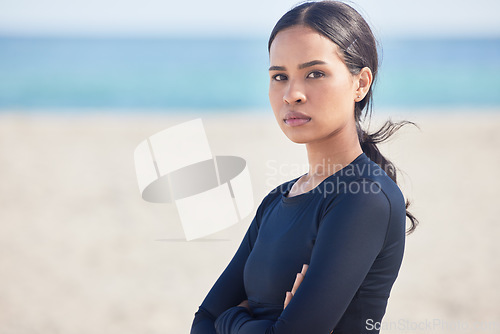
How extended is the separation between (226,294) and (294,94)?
0.63 metres

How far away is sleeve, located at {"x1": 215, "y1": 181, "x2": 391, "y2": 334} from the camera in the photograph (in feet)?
4.16

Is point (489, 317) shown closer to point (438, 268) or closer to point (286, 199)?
point (438, 268)

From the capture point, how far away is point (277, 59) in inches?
60.1

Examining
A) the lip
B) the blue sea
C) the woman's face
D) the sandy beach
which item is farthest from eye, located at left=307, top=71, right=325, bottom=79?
the blue sea

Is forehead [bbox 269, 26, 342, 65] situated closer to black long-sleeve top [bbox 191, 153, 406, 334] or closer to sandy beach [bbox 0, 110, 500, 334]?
black long-sleeve top [bbox 191, 153, 406, 334]

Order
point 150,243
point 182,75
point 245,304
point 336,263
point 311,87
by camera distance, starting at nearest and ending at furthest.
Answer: point 336,263, point 311,87, point 245,304, point 150,243, point 182,75

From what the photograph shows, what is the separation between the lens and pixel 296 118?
148 centimetres

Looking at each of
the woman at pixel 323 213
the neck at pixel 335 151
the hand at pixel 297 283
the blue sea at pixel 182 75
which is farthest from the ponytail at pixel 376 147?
the blue sea at pixel 182 75

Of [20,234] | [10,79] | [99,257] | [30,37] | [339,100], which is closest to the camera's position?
[339,100]

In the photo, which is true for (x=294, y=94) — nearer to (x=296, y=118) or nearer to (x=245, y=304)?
(x=296, y=118)

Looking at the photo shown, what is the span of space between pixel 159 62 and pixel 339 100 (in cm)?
4159

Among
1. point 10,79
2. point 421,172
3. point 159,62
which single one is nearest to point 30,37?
point 159,62

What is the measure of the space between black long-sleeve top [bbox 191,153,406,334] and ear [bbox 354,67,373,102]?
0.18 meters

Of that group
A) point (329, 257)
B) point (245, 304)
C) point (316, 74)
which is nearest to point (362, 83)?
point (316, 74)
